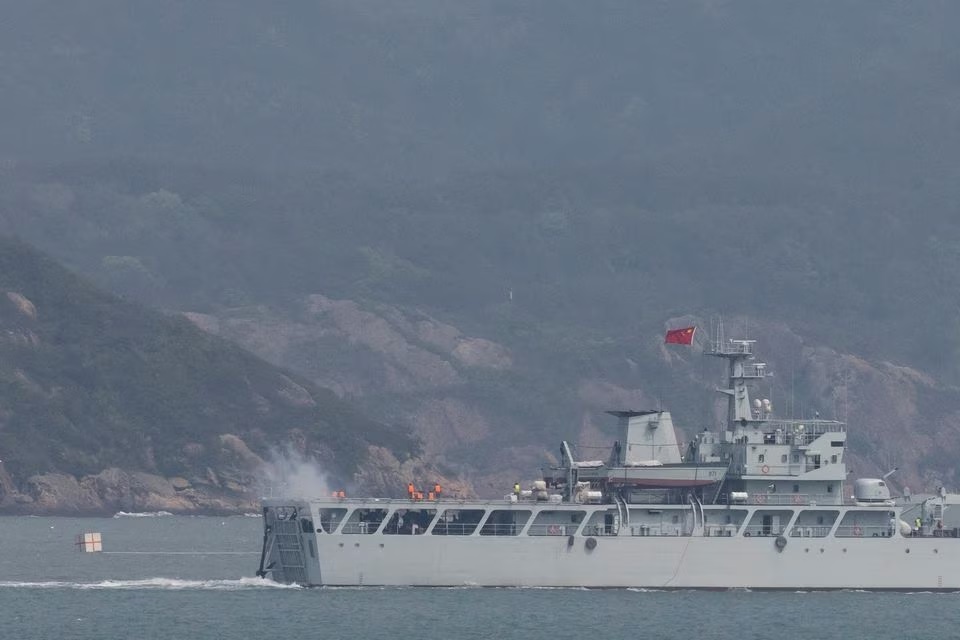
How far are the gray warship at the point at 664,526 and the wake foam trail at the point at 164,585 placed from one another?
93 centimetres

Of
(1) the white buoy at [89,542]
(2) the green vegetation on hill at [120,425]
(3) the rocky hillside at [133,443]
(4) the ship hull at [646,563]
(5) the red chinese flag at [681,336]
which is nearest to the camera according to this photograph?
(4) the ship hull at [646,563]

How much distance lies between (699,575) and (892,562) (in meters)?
6.89

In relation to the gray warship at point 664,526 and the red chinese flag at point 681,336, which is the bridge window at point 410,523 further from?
the red chinese flag at point 681,336

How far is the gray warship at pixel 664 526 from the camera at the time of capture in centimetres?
7744

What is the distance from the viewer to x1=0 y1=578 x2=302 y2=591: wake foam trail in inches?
3241

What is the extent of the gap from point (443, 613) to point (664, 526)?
995cm

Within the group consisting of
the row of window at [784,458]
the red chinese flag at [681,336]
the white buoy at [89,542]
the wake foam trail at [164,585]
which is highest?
the red chinese flag at [681,336]

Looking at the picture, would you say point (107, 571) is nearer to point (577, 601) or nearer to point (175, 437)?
point (577, 601)

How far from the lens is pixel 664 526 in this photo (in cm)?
7938

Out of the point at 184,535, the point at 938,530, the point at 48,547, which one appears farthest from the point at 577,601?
the point at 184,535

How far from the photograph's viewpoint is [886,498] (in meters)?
80.6

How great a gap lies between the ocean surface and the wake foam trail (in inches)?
3.0

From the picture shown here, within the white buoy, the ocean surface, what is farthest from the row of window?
the white buoy

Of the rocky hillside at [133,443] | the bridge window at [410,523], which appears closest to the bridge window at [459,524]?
the bridge window at [410,523]
